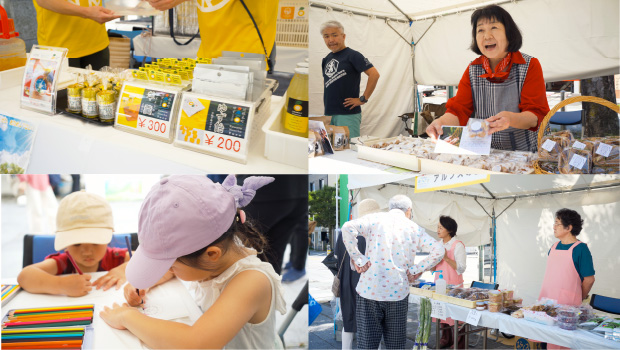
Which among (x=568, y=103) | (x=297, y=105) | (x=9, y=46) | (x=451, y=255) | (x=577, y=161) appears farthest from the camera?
(x=9, y=46)

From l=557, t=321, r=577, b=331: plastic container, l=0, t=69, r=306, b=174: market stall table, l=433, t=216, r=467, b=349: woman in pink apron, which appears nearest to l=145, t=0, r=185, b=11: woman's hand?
l=0, t=69, r=306, b=174: market stall table

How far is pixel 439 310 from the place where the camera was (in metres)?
2.25

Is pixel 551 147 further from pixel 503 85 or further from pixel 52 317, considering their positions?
pixel 52 317

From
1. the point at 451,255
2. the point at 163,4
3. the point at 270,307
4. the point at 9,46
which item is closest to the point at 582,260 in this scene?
the point at 451,255

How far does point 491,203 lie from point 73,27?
1834 mm

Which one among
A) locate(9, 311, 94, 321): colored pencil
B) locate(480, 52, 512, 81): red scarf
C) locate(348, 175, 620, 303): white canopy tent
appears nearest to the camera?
locate(480, 52, 512, 81): red scarf

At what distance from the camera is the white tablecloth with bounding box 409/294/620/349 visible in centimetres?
204

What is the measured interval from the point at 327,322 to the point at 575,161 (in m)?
1.13

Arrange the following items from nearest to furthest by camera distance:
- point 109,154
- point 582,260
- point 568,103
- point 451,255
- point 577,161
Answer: point 568,103
point 577,161
point 109,154
point 582,260
point 451,255

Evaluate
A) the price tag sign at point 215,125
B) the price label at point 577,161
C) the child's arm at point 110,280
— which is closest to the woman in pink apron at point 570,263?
the price label at point 577,161

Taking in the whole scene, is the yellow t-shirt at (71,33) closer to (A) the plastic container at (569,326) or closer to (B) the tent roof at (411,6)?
(B) the tent roof at (411,6)

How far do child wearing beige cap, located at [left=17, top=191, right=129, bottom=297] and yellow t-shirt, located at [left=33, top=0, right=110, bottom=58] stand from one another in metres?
0.65

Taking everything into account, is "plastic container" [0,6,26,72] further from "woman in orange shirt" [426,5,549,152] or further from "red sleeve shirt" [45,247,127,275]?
"woman in orange shirt" [426,5,549,152]

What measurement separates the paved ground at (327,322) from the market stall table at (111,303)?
1.66 ft
